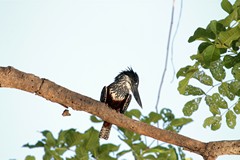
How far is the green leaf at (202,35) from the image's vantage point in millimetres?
2668

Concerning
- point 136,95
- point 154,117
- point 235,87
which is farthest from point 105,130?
point 235,87

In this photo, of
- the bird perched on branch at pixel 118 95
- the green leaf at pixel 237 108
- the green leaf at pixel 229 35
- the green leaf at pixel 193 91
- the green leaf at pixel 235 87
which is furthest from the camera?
the bird perched on branch at pixel 118 95

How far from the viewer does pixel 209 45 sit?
2.68m

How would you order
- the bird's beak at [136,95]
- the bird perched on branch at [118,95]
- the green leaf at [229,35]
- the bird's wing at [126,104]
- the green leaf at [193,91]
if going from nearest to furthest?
1. the green leaf at [229,35]
2. the green leaf at [193,91]
3. the bird perched on branch at [118,95]
4. the bird's wing at [126,104]
5. the bird's beak at [136,95]

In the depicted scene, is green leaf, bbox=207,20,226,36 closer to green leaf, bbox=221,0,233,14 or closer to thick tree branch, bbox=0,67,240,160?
green leaf, bbox=221,0,233,14

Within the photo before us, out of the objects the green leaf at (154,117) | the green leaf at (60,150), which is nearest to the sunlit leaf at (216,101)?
the green leaf at (154,117)

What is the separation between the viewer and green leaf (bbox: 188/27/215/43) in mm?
2668

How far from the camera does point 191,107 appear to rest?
3.13 m

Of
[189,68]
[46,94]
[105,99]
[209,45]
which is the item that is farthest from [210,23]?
[105,99]

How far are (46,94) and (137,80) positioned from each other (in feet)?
11.4

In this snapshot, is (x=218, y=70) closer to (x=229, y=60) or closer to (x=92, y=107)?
(x=229, y=60)

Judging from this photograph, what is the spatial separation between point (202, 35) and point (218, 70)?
0.42 m

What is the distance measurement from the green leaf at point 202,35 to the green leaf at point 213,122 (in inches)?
27.4

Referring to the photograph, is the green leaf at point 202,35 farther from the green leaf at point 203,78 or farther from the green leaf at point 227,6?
the green leaf at point 203,78
